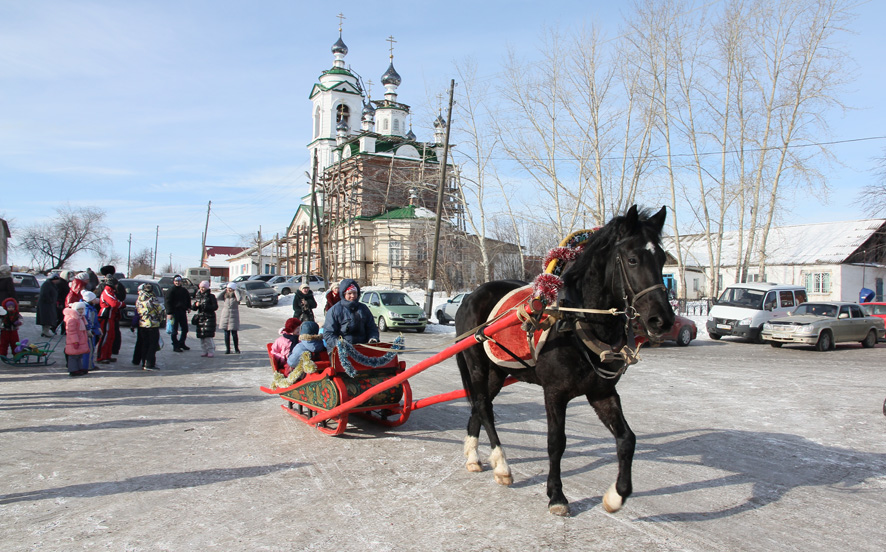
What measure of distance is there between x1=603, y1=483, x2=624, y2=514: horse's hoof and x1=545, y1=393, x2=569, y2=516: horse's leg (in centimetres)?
29

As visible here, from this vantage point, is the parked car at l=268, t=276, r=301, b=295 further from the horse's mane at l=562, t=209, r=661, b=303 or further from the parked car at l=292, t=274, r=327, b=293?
the horse's mane at l=562, t=209, r=661, b=303

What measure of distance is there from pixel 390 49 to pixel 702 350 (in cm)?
5395

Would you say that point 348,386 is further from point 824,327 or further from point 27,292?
point 27,292

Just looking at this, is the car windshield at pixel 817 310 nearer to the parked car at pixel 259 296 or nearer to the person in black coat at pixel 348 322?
the person in black coat at pixel 348 322

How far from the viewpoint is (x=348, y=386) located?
6.71 metres

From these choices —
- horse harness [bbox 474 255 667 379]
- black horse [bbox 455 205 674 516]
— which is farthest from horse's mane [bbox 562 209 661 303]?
horse harness [bbox 474 255 667 379]

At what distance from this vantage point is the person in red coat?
1211cm

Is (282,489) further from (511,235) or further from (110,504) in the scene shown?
(511,235)

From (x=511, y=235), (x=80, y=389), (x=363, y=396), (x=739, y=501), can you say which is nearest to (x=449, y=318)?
(x=80, y=389)

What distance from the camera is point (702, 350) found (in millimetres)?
18078

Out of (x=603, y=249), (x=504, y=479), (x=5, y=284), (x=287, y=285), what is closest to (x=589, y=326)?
(x=603, y=249)

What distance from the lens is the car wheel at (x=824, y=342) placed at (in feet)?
60.8

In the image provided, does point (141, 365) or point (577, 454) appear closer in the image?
point (577, 454)

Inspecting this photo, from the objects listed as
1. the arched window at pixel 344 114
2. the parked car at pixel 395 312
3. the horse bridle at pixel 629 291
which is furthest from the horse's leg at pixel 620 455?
the arched window at pixel 344 114
